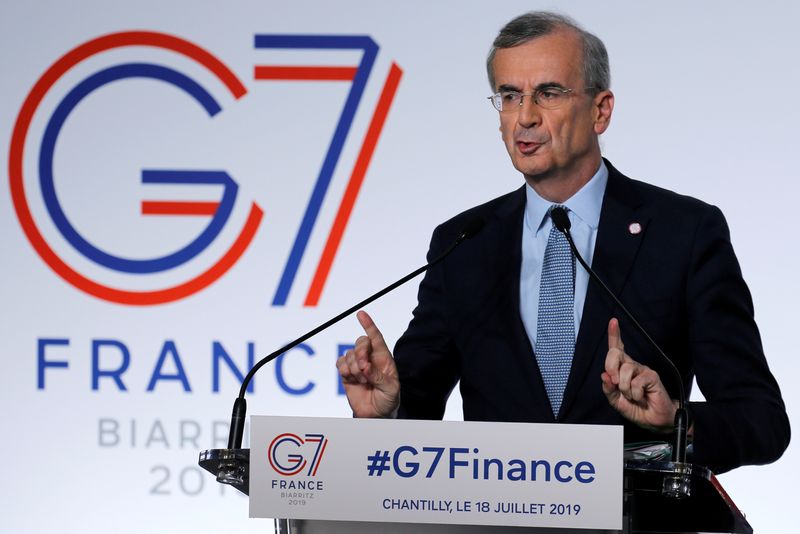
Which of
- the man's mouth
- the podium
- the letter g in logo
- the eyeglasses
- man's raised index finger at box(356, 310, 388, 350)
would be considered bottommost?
the podium

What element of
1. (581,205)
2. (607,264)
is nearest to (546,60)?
(581,205)

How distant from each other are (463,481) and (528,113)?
1.02 meters

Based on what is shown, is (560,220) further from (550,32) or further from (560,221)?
(550,32)

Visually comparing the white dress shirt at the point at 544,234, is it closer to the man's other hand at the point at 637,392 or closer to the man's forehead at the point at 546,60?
the man's forehead at the point at 546,60

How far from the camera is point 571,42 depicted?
2.36 m

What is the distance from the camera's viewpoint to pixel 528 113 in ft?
7.64

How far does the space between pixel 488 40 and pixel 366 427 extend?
2.43 m

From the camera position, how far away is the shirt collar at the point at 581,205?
238 centimetres

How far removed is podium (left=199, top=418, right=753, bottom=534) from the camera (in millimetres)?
1503

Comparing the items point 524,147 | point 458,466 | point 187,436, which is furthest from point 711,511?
point 187,436

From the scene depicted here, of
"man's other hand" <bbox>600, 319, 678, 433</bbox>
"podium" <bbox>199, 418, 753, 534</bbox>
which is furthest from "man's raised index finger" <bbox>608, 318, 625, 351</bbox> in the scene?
"podium" <bbox>199, 418, 753, 534</bbox>

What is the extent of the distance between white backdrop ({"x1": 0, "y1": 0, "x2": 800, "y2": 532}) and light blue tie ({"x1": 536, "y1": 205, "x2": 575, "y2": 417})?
1.44 m

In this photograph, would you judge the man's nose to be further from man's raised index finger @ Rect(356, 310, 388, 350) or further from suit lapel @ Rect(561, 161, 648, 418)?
man's raised index finger @ Rect(356, 310, 388, 350)

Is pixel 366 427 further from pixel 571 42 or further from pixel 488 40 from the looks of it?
pixel 488 40
